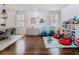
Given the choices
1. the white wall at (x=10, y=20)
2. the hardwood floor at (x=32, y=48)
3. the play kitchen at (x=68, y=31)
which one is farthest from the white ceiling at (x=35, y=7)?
the hardwood floor at (x=32, y=48)

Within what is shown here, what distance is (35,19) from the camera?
285 cm

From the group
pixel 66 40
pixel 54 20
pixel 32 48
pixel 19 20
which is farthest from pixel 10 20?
pixel 66 40

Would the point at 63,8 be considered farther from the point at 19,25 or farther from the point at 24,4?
the point at 19,25

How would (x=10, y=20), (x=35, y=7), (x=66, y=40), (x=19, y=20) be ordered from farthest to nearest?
(x=66, y=40)
(x=19, y=20)
(x=10, y=20)
(x=35, y=7)

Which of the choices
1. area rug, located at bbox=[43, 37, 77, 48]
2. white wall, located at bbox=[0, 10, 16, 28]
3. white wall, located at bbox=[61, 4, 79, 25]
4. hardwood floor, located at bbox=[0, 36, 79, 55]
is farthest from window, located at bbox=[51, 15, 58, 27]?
white wall, located at bbox=[0, 10, 16, 28]

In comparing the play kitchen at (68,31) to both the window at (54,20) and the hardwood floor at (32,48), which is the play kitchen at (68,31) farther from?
the hardwood floor at (32,48)

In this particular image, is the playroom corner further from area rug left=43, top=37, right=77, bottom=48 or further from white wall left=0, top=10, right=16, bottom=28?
white wall left=0, top=10, right=16, bottom=28

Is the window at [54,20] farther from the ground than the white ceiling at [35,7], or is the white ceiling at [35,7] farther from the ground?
the white ceiling at [35,7]

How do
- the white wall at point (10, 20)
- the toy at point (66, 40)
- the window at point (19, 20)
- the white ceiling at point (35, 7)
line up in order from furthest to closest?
1. the toy at point (66, 40)
2. the window at point (19, 20)
3. the white wall at point (10, 20)
4. the white ceiling at point (35, 7)

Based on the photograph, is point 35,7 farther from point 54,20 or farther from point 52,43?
point 52,43

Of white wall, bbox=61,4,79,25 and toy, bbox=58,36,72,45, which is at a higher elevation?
white wall, bbox=61,4,79,25

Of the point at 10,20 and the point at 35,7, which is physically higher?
the point at 35,7

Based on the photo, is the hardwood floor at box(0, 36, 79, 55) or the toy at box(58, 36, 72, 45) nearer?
the hardwood floor at box(0, 36, 79, 55)

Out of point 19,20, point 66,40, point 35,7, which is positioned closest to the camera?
point 35,7
